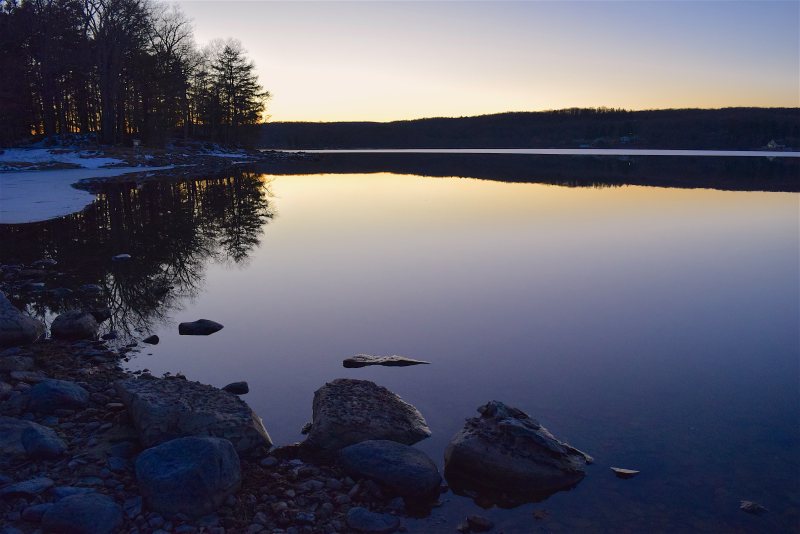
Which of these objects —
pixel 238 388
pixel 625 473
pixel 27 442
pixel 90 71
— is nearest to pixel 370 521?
pixel 625 473

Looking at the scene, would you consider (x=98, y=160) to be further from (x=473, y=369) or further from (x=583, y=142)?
(x=583, y=142)

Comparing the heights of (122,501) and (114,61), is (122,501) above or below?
below

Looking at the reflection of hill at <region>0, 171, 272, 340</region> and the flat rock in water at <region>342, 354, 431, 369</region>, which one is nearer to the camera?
the flat rock in water at <region>342, 354, 431, 369</region>

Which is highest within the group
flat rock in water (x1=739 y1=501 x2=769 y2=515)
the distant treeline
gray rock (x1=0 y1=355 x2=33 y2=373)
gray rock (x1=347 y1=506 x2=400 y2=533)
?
the distant treeline

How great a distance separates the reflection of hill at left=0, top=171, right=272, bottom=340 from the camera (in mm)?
9773

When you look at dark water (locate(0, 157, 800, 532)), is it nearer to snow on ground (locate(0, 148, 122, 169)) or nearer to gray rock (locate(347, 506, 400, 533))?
gray rock (locate(347, 506, 400, 533))

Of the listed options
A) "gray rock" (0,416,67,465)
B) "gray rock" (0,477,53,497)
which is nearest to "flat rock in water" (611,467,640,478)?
"gray rock" (0,477,53,497)

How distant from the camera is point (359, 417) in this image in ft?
18.5

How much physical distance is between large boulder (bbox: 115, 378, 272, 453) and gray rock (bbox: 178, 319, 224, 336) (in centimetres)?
286

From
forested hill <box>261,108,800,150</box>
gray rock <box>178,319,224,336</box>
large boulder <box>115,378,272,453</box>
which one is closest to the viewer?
large boulder <box>115,378,272,453</box>

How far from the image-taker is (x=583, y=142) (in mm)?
146250

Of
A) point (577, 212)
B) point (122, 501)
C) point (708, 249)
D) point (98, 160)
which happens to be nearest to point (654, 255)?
point (708, 249)

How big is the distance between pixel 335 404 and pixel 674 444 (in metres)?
3.31

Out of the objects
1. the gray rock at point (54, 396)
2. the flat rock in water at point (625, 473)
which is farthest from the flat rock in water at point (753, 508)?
the gray rock at point (54, 396)
